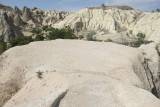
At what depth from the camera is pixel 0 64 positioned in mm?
7172

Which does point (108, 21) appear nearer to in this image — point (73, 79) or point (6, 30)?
point (6, 30)

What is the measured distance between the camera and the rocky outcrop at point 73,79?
468cm

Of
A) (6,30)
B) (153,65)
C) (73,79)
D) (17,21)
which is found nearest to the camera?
(73,79)

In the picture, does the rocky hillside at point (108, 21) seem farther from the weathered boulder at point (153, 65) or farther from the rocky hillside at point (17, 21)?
the weathered boulder at point (153, 65)

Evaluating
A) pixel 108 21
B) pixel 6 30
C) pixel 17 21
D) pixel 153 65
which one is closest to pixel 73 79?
pixel 153 65

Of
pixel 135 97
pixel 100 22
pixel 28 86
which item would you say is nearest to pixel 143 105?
pixel 135 97

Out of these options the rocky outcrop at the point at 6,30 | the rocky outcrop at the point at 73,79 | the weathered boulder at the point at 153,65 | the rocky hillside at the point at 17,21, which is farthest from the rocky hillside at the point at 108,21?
the rocky outcrop at the point at 73,79

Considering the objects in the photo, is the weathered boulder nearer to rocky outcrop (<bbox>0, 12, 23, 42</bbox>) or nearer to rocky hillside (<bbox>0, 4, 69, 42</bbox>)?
rocky hillside (<bbox>0, 4, 69, 42</bbox>)

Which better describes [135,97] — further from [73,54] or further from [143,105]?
[73,54]

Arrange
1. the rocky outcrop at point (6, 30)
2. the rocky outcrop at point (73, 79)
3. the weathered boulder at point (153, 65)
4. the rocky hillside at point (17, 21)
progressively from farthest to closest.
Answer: the rocky hillside at point (17, 21) < the rocky outcrop at point (6, 30) < the weathered boulder at point (153, 65) < the rocky outcrop at point (73, 79)

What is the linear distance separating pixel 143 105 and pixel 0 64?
231 inches

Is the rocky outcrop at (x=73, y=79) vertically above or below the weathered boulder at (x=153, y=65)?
above

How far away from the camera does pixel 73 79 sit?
5.21 metres

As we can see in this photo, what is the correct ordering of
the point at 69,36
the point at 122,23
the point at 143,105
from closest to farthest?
the point at 143,105 < the point at 69,36 < the point at 122,23
